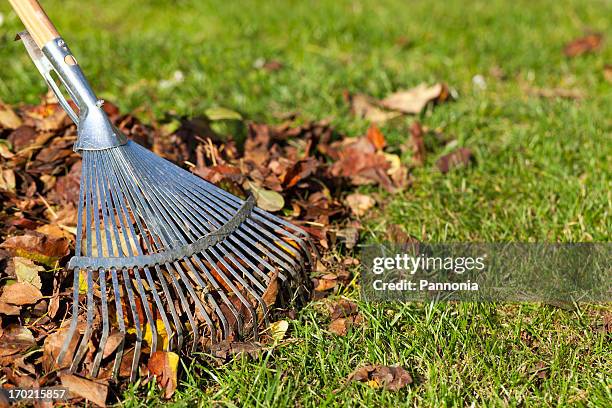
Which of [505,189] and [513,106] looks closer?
[505,189]

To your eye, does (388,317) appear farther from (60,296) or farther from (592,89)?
(592,89)

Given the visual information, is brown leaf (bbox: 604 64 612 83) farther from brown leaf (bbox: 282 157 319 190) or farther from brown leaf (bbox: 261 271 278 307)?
brown leaf (bbox: 261 271 278 307)

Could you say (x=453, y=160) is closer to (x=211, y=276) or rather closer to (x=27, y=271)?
(x=211, y=276)

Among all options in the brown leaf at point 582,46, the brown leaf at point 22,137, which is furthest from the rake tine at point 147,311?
the brown leaf at point 582,46

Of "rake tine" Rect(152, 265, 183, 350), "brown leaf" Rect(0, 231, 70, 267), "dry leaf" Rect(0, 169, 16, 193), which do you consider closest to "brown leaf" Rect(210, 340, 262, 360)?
"rake tine" Rect(152, 265, 183, 350)

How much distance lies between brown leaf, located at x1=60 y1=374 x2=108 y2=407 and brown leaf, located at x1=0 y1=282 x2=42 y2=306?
321 mm

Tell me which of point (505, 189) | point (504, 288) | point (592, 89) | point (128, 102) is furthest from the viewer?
point (592, 89)

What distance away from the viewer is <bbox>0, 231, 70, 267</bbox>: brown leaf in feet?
7.56

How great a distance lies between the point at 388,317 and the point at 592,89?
2.31m

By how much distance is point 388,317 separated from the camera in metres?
2.32

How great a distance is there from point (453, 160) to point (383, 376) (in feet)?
4.54

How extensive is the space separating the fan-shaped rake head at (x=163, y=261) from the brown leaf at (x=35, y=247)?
0.31 ft

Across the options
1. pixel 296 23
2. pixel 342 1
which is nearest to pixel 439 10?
pixel 342 1

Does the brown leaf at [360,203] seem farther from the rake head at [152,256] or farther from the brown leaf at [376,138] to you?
the rake head at [152,256]
